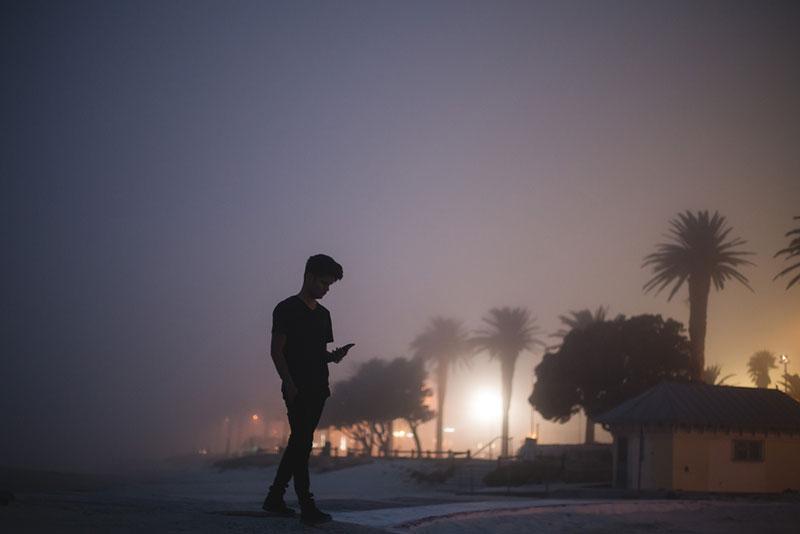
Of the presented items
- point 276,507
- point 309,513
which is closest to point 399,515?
point 276,507

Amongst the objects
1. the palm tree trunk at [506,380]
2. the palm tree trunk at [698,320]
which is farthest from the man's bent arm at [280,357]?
the palm tree trunk at [506,380]

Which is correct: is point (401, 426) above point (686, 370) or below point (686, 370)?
below

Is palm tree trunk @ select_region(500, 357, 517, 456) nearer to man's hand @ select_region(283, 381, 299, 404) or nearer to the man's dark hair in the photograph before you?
the man's dark hair

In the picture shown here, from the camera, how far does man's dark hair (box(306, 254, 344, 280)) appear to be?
21.5 feet

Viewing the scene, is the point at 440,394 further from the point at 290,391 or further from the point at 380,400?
the point at 290,391

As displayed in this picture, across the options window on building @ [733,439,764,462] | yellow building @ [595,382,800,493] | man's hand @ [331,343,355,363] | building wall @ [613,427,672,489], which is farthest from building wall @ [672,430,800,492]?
man's hand @ [331,343,355,363]

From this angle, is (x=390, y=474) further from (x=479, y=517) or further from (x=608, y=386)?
(x=479, y=517)

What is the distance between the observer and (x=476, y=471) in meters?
42.8

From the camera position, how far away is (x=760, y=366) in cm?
8162

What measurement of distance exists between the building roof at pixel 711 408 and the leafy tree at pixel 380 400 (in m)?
38.7

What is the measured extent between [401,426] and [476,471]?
55.9 meters

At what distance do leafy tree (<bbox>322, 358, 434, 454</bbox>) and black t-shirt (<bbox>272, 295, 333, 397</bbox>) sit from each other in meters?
64.9

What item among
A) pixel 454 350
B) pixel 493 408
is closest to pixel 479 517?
pixel 454 350

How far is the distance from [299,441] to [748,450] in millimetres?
31099
